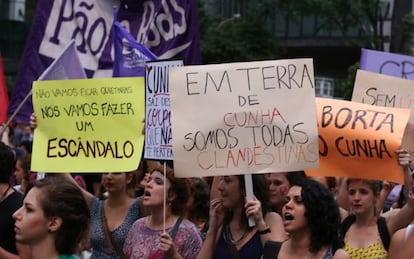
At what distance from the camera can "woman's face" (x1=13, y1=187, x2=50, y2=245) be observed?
185 inches

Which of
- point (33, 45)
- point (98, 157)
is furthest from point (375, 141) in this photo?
point (33, 45)

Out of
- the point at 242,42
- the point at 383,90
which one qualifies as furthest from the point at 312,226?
the point at 242,42

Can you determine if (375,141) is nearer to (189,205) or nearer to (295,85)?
(295,85)

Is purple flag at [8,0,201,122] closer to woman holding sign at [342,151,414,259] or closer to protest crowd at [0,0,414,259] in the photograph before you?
protest crowd at [0,0,414,259]

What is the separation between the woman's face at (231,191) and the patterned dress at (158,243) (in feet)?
1.00

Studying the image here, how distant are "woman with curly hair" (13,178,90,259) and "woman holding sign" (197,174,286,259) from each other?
51.8 inches

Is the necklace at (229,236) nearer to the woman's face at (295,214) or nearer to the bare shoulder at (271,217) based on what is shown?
the bare shoulder at (271,217)

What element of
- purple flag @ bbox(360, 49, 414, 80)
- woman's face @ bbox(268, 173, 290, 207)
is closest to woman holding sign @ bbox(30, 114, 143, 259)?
woman's face @ bbox(268, 173, 290, 207)

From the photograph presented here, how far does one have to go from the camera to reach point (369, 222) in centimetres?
627

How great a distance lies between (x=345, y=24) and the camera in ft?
76.7

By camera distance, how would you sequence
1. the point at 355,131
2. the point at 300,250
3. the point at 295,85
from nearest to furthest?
the point at 300,250
the point at 295,85
the point at 355,131

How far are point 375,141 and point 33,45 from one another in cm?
393

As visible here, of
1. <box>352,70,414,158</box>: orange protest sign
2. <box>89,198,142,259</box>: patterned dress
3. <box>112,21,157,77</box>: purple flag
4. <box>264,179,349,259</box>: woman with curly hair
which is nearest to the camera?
<box>264,179,349,259</box>: woman with curly hair

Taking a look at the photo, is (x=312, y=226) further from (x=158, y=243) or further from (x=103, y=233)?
(x=103, y=233)
